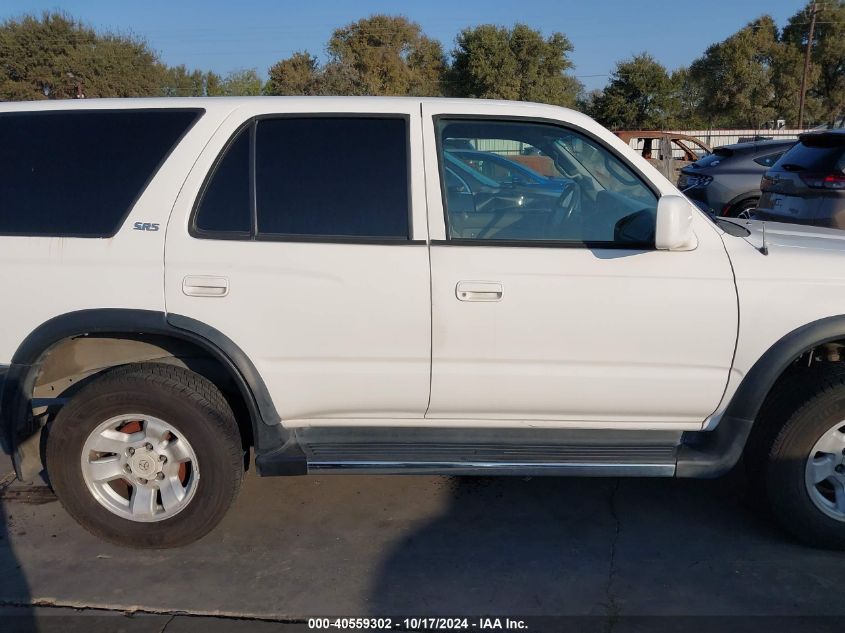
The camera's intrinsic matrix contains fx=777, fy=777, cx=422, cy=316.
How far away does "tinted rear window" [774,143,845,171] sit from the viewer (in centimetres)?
714

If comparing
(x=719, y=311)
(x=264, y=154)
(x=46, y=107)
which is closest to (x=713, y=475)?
(x=719, y=311)

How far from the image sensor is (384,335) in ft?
11.1

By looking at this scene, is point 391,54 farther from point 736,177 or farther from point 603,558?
point 603,558

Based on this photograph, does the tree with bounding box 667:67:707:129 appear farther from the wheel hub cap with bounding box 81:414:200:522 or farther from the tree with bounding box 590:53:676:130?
the wheel hub cap with bounding box 81:414:200:522

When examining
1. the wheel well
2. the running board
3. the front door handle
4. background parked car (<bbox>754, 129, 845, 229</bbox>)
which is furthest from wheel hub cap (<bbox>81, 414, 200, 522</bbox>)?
background parked car (<bbox>754, 129, 845, 229</bbox>)

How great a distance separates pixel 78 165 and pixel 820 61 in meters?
49.8

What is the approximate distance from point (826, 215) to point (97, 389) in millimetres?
6371

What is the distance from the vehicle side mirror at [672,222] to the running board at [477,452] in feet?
2.95

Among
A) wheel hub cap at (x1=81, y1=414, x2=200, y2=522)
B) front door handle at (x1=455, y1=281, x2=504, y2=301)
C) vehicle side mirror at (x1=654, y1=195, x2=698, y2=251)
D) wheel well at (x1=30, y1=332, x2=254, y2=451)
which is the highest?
vehicle side mirror at (x1=654, y1=195, x2=698, y2=251)

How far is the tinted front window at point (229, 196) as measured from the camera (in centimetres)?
343

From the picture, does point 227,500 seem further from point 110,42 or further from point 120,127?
point 110,42

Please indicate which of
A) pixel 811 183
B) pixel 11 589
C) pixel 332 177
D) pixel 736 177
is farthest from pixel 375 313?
pixel 736 177

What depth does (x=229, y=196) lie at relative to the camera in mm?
3459

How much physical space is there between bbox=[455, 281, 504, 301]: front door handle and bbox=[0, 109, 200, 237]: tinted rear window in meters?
1.45
